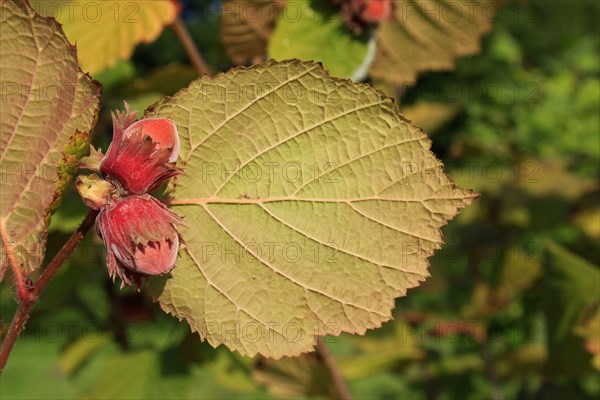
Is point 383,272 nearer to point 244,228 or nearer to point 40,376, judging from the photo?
point 244,228

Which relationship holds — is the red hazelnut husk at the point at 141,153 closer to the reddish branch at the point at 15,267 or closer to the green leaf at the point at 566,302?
the reddish branch at the point at 15,267

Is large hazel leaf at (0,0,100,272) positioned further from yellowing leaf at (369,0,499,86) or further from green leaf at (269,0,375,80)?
yellowing leaf at (369,0,499,86)

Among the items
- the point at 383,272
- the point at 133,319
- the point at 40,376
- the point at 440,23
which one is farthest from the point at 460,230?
the point at 40,376

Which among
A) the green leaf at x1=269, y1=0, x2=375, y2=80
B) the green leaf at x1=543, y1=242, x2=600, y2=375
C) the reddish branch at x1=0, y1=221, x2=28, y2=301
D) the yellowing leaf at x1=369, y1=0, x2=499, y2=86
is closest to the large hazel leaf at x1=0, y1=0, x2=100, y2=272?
the reddish branch at x1=0, y1=221, x2=28, y2=301

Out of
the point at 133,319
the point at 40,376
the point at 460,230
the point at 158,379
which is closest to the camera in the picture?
the point at 158,379

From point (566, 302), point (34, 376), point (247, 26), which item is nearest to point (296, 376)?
A: point (566, 302)

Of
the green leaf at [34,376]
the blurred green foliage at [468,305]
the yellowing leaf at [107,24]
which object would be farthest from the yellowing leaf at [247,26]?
the green leaf at [34,376]
